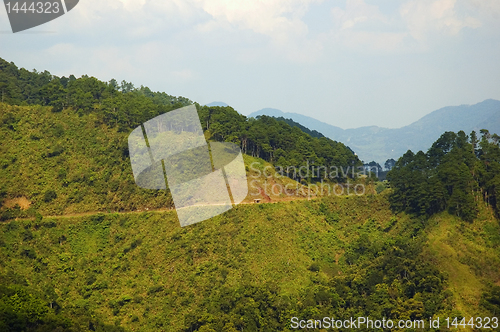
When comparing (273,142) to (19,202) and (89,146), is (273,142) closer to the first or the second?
(89,146)

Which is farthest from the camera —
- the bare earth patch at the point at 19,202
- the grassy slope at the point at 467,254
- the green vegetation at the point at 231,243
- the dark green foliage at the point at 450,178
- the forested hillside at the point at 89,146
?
the forested hillside at the point at 89,146

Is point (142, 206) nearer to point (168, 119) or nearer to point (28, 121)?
point (168, 119)

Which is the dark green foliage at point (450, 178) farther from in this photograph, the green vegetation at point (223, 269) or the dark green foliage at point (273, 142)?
the dark green foliage at point (273, 142)

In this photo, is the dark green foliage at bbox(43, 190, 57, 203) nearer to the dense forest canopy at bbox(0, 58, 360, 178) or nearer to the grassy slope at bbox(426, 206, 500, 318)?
the dense forest canopy at bbox(0, 58, 360, 178)

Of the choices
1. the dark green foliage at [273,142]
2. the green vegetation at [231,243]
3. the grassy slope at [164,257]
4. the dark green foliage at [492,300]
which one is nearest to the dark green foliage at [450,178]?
the green vegetation at [231,243]

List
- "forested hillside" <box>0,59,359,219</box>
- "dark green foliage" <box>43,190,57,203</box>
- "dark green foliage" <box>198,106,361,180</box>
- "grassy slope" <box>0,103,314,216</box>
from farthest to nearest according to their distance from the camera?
"dark green foliage" <box>198,106,361,180</box>, "forested hillside" <box>0,59,359,219</box>, "grassy slope" <box>0,103,314,216</box>, "dark green foliage" <box>43,190,57,203</box>

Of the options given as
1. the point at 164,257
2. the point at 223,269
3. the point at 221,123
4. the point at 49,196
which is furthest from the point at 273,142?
the point at 49,196

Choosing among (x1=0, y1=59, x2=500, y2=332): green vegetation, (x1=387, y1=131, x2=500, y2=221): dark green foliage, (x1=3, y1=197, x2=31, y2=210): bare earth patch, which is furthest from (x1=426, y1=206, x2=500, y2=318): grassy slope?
(x1=3, y1=197, x2=31, y2=210): bare earth patch

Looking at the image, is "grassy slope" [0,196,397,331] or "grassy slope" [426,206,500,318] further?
"grassy slope" [0,196,397,331]

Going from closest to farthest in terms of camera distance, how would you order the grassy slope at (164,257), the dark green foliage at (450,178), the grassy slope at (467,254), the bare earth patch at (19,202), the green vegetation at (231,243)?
the grassy slope at (467,254), the green vegetation at (231,243), the grassy slope at (164,257), the dark green foliage at (450,178), the bare earth patch at (19,202)

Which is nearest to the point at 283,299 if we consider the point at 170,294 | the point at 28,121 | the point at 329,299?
the point at 329,299
